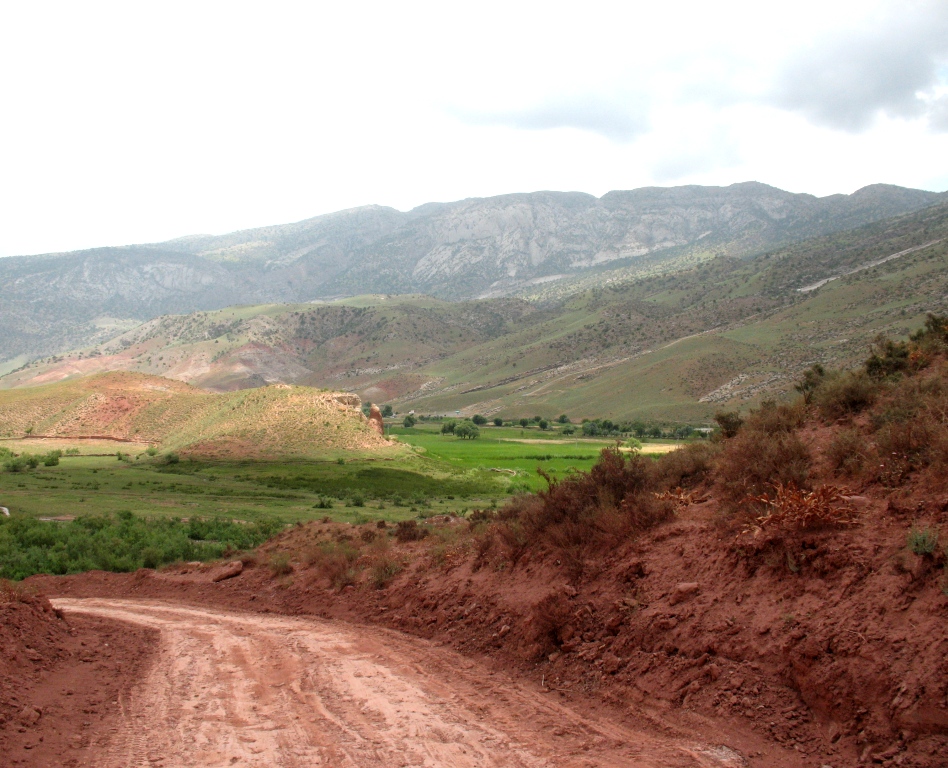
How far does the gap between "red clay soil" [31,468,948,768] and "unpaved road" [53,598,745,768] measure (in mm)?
528

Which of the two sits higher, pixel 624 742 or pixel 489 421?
pixel 624 742

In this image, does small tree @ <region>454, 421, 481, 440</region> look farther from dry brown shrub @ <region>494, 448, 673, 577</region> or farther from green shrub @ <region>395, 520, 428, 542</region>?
dry brown shrub @ <region>494, 448, 673, 577</region>

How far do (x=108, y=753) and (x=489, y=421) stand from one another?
4415 inches

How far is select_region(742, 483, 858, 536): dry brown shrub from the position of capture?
Answer: 8.98m

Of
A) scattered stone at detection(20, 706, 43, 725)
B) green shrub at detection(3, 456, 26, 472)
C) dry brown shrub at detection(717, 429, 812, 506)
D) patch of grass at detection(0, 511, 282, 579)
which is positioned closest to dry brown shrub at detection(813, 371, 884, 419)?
dry brown shrub at detection(717, 429, 812, 506)

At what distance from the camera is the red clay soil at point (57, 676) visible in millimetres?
7602

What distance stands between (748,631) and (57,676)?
29.2 ft

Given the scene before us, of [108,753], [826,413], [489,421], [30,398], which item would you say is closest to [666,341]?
[489,421]

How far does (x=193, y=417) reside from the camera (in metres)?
68.7

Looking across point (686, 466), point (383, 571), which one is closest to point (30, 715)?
point (383, 571)

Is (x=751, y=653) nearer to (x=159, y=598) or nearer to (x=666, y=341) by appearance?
(x=159, y=598)

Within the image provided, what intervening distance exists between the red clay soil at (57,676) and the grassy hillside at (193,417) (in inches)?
1736

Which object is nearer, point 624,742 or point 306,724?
point 624,742

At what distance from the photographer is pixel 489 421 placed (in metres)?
119
